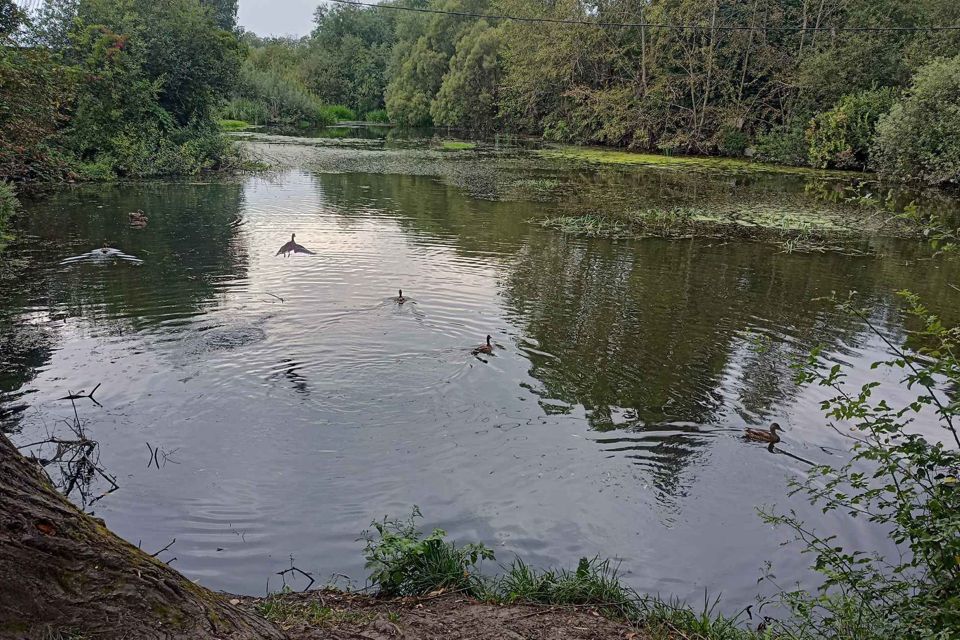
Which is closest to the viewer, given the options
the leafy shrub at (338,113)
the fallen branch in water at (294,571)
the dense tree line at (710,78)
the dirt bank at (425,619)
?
the dirt bank at (425,619)

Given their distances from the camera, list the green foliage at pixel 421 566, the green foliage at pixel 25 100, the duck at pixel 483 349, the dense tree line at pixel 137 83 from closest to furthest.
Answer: the green foliage at pixel 421 566 < the duck at pixel 483 349 < the green foliage at pixel 25 100 < the dense tree line at pixel 137 83

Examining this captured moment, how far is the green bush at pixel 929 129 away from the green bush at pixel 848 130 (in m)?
3.22

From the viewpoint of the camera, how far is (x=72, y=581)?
2354 mm

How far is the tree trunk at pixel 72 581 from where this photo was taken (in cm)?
225

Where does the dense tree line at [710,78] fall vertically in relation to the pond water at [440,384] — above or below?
above

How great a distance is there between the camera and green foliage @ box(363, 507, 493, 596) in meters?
4.15

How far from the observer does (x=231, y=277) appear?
11.5m

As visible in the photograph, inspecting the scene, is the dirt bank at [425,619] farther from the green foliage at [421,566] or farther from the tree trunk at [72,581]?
the tree trunk at [72,581]

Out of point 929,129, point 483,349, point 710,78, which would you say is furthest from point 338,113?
point 483,349

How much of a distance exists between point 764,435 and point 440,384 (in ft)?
11.5

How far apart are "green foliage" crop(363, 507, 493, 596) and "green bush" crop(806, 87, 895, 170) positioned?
31768 millimetres

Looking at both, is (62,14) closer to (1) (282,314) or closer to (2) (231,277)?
(2) (231,277)

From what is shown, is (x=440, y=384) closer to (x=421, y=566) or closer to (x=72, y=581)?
(x=421, y=566)

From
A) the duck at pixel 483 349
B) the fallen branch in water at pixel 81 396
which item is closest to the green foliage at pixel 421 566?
the fallen branch in water at pixel 81 396
